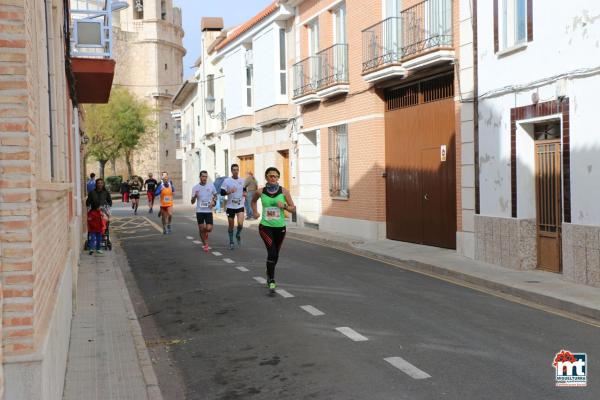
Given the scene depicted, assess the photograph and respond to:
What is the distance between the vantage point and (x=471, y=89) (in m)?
13.7

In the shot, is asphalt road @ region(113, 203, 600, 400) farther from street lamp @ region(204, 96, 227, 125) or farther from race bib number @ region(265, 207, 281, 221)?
street lamp @ region(204, 96, 227, 125)

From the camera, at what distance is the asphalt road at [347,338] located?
228 inches

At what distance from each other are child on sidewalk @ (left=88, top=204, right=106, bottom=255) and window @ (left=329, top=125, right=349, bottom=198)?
7.17 meters

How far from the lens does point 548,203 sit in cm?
1187

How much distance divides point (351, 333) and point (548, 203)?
5.73 meters

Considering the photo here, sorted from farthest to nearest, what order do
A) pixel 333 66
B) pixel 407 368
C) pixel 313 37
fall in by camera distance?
Answer: 1. pixel 313 37
2. pixel 333 66
3. pixel 407 368

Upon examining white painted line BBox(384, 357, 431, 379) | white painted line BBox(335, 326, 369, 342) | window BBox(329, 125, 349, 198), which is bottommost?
white painted line BBox(384, 357, 431, 379)

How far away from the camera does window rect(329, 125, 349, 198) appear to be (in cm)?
2020

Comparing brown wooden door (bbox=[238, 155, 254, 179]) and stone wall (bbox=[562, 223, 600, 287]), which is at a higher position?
brown wooden door (bbox=[238, 155, 254, 179])

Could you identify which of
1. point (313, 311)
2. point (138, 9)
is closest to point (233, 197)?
point (313, 311)

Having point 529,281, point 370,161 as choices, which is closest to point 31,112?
point 529,281

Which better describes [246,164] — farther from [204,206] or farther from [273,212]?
[273,212]

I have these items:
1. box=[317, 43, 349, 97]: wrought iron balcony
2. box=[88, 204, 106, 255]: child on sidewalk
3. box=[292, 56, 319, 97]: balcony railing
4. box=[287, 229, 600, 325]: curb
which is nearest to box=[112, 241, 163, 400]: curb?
box=[88, 204, 106, 255]: child on sidewalk

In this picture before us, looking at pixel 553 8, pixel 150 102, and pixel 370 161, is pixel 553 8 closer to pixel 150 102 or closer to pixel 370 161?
pixel 370 161
